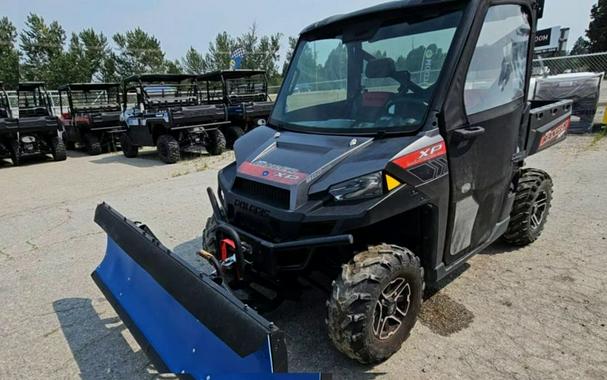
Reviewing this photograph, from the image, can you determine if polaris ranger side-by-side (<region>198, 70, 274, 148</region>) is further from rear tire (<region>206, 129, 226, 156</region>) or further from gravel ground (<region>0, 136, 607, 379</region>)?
gravel ground (<region>0, 136, 607, 379</region>)

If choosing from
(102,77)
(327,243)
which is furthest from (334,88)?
(102,77)

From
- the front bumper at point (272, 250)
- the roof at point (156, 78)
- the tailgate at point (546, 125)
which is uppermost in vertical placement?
the roof at point (156, 78)

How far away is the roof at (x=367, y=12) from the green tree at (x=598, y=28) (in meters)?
54.9

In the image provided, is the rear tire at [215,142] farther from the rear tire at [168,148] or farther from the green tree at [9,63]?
the green tree at [9,63]

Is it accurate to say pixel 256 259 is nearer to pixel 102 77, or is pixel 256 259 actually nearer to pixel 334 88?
pixel 334 88

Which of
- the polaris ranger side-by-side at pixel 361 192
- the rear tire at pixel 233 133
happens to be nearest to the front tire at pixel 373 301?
the polaris ranger side-by-side at pixel 361 192

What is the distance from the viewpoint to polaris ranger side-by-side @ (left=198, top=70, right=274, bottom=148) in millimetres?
11555

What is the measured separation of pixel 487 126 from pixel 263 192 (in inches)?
63.8

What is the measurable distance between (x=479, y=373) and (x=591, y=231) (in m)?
2.83

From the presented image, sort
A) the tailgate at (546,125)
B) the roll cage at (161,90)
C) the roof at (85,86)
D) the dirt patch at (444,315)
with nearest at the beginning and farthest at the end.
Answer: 1. the dirt patch at (444,315)
2. the tailgate at (546,125)
3. the roll cage at (161,90)
4. the roof at (85,86)

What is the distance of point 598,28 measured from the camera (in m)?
45.1

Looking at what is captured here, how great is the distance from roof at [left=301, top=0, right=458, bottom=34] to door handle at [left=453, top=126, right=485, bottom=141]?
806 millimetres

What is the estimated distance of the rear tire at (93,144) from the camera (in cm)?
1280

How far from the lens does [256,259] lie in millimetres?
2445
